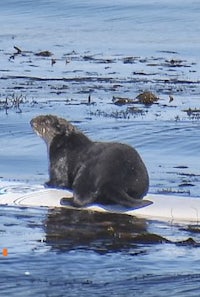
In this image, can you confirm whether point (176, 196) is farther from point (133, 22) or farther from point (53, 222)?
point (133, 22)

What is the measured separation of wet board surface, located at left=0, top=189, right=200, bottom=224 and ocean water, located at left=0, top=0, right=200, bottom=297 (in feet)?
0.42

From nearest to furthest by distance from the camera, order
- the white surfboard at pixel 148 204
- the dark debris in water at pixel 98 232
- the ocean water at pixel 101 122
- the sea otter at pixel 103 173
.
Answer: the ocean water at pixel 101 122, the dark debris in water at pixel 98 232, the white surfboard at pixel 148 204, the sea otter at pixel 103 173

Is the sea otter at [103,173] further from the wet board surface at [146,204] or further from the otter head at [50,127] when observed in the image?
the otter head at [50,127]

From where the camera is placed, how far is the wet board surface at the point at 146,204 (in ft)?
31.0

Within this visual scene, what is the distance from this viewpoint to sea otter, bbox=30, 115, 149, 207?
31.3 ft

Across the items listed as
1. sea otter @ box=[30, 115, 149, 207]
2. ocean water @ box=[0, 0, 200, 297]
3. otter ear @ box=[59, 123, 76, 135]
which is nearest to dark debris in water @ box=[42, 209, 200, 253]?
ocean water @ box=[0, 0, 200, 297]

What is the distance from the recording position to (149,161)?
12.4 metres

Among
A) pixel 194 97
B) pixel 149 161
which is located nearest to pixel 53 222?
pixel 149 161

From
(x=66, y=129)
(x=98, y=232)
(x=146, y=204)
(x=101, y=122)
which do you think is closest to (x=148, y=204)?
(x=146, y=204)

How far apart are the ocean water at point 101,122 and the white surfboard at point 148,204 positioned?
128 mm

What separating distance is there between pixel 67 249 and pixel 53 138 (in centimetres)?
220

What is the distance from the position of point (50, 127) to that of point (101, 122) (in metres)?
4.14

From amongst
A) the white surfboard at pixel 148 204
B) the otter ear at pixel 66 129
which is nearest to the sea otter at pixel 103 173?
the white surfboard at pixel 148 204

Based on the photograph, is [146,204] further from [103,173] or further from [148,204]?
[103,173]
